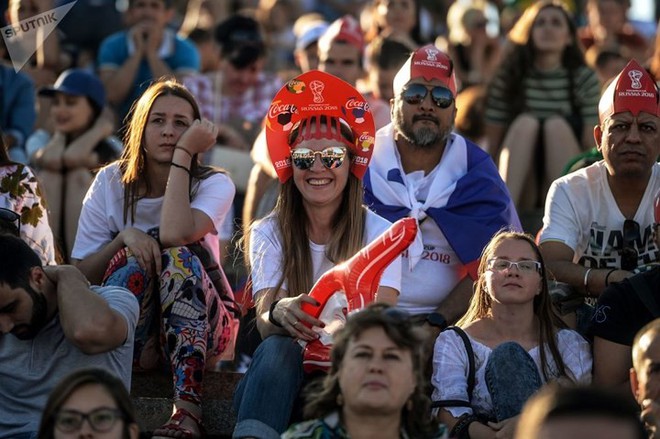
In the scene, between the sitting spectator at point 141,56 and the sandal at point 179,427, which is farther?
the sitting spectator at point 141,56

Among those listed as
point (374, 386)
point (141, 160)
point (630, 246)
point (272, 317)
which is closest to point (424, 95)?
point (630, 246)

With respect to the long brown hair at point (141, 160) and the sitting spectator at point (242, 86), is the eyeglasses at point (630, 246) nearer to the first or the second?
the long brown hair at point (141, 160)

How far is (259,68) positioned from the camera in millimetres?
11664

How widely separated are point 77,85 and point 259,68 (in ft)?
7.30

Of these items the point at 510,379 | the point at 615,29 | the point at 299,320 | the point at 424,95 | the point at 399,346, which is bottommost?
the point at 510,379

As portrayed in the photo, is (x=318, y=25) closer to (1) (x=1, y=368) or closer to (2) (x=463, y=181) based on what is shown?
(2) (x=463, y=181)

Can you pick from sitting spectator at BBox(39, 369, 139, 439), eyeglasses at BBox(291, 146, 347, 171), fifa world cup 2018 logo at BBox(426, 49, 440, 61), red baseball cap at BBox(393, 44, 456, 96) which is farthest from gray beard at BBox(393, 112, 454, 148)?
sitting spectator at BBox(39, 369, 139, 439)

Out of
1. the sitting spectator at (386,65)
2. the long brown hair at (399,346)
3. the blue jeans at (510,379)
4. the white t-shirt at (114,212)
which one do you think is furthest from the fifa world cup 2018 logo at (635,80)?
the sitting spectator at (386,65)

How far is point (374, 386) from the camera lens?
552cm

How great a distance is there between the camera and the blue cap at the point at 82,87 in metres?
9.73

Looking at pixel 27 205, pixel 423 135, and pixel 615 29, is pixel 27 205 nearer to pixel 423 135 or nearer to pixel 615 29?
pixel 423 135

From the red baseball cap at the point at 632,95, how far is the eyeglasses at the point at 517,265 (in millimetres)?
1242

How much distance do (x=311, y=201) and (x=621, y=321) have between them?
1.54 meters

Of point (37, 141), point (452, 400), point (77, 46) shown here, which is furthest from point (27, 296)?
point (77, 46)
